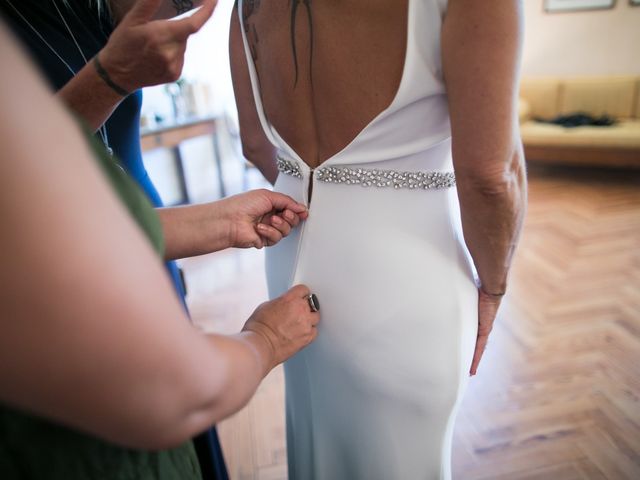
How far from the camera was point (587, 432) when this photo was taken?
156cm

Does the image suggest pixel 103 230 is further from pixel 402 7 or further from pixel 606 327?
pixel 606 327

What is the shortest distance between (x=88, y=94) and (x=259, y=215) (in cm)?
38

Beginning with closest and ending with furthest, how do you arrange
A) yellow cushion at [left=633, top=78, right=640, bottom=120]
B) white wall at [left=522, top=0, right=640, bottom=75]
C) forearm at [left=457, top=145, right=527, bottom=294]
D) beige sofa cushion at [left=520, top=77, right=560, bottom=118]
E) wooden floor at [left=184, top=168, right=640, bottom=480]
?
forearm at [left=457, top=145, right=527, bottom=294] < wooden floor at [left=184, top=168, right=640, bottom=480] < yellow cushion at [left=633, top=78, right=640, bottom=120] < white wall at [left=522, top=0, right=640, bottom=75] < beige sofa cushion at [left=520, top=77, right=560, bottom=118]

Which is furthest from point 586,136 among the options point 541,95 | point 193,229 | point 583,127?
point 193,229

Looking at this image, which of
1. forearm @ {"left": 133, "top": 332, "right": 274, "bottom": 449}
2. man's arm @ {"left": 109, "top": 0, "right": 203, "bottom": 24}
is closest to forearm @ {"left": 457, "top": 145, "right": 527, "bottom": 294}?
forearm @ {"left": 133, "top": 332, "right": 274, "bottom": 449}

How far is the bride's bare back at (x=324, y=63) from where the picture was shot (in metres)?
0.65

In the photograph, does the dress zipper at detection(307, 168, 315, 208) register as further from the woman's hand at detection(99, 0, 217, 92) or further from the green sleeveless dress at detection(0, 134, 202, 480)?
the green sleeveless dress at detection(0, 134, 202, 480)

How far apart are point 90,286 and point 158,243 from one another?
0.49 ft

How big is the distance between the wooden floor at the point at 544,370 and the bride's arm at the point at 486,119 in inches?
44.9

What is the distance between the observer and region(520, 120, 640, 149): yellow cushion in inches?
158

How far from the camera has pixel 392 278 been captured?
745 millimetres

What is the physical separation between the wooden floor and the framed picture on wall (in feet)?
9.59

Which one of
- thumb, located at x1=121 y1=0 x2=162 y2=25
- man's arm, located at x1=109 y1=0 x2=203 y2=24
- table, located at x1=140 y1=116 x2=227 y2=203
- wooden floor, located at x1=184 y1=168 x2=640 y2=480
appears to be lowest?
wooden floor, located at x1=184 y1=168 x2=640 y2=480

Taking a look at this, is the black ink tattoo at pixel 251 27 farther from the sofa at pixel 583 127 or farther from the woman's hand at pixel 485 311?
the sofa at pixel 583 127
